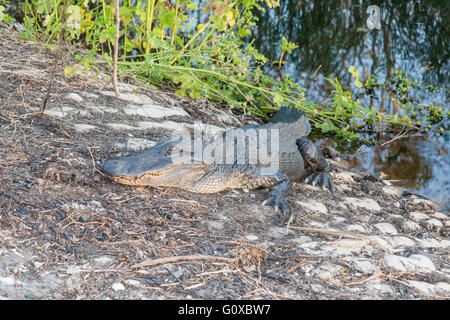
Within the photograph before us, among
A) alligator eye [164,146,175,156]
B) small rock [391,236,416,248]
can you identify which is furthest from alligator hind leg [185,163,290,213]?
small rock [391,236,416,248]

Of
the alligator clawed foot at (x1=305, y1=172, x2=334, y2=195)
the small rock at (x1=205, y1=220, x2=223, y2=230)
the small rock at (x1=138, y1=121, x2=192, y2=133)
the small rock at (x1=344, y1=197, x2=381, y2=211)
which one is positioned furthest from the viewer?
the small rock at (x1=138, y1=121, x2=192, y2=133)

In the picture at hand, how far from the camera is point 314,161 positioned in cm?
516

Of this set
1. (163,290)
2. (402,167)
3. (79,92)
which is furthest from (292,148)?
(163,290)

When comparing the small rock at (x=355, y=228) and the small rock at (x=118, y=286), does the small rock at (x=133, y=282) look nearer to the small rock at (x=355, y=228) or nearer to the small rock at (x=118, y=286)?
the small rock at (x=118, y=286)

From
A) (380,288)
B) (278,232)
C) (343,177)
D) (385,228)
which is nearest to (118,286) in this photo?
(278,232)

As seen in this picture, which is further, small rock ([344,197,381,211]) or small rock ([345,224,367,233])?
small rock ([344,197,381,211])

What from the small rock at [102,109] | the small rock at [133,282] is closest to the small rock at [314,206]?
the small rock at [133,282]

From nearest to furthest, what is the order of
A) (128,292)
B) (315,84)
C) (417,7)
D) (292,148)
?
(128,292) → (292,148) → (315,84) → (417,7)

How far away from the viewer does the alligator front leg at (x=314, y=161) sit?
4.91m

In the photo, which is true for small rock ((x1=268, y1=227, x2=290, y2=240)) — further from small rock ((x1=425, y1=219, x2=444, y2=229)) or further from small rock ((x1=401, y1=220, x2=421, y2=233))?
small rock ((x1=425, y1=219, x2=444, y2=229))

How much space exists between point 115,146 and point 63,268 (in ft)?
5.46

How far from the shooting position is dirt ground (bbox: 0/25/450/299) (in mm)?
2715

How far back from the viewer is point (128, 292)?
102 inches

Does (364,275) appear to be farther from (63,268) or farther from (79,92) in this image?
(79,92)
